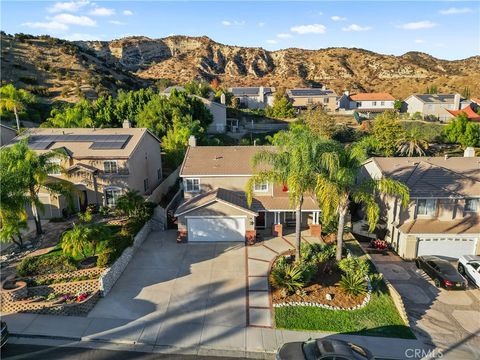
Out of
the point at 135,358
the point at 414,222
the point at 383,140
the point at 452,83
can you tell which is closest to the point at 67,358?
the point at 135,358

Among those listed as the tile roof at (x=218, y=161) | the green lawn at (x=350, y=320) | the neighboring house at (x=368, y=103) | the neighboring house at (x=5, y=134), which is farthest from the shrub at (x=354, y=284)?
the neighboring house at (x=368, y=103)

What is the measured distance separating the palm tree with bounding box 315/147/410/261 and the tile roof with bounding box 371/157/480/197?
591cm

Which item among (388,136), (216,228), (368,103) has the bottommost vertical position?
(216,228)

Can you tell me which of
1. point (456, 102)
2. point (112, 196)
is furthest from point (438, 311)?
point (456, 102)

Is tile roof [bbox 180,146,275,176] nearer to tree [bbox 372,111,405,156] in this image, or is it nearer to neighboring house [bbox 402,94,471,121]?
tree [bbox 372,111,405,156]

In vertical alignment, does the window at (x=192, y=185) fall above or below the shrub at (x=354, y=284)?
above

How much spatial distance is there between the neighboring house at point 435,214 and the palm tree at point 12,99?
133 ft

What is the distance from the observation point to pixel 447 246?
79.0 feet

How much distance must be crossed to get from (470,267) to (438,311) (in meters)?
4.76

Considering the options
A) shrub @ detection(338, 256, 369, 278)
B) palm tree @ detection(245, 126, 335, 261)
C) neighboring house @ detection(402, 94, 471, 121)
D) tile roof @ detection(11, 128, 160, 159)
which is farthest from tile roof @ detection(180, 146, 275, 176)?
neighboring house @ detection(402, 94, 471, 121)

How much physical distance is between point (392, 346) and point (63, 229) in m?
22.1

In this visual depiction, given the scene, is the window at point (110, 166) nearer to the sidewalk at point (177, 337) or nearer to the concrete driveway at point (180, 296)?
the concrete driveway at point (180, 296)

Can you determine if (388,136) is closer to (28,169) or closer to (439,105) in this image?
(439,105)

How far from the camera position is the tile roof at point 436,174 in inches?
969
